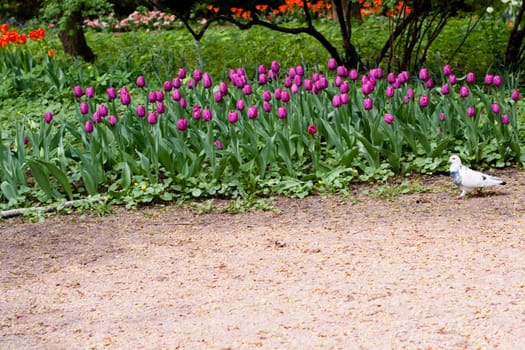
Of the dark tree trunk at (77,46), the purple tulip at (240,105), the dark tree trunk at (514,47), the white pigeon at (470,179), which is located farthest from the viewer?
the dark tree trunk at (77,46)

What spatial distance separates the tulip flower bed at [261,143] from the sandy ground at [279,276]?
1.00ft

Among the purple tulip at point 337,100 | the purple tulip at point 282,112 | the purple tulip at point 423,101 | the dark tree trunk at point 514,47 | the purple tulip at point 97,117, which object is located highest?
the purple tulip at point 97,117

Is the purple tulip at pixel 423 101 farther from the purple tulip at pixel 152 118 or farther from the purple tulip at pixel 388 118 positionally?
the purple tulip at pixel 152 118

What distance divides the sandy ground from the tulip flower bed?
305 mm

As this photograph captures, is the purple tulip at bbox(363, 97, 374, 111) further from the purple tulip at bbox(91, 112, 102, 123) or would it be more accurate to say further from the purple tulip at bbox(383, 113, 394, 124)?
the purple tulip at bbox(91, 112, 102, 123)

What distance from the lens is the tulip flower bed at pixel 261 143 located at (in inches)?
230

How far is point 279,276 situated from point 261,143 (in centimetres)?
220

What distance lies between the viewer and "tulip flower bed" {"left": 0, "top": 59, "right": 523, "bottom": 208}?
19.2 ft

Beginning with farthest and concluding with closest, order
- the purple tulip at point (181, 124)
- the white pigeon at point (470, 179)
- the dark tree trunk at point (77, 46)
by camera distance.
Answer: the dark tree trunk at point (77, 46), the purple tulip at point (181, 124), the white pigeon at point (470, 179)

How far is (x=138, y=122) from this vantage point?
651cm

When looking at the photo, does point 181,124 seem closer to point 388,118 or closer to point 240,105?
point 240,105

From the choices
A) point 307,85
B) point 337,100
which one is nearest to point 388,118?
point 337,100

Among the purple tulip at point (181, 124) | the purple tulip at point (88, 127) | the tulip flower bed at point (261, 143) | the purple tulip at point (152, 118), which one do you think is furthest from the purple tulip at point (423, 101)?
the purple tulip at point (88, 127)

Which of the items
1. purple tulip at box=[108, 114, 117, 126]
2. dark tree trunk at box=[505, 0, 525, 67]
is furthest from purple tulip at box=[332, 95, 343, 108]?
dark tree trunk at box=[505, 0, 525, 67]
